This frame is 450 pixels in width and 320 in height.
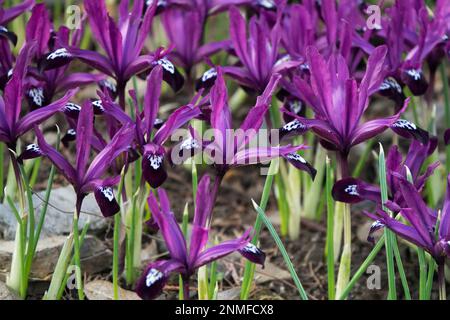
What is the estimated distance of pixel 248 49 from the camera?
3.84m

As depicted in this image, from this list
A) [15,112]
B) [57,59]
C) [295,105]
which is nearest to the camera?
[15,112]

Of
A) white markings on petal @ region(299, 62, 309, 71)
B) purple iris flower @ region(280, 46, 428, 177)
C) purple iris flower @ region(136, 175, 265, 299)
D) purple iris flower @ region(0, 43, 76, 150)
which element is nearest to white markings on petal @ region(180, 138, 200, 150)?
purple iris flower @ region(136, 175, 265, 299)

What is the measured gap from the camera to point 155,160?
117 inches

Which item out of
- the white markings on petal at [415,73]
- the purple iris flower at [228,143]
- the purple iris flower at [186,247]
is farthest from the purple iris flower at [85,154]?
the white markings on petal at [415,73]

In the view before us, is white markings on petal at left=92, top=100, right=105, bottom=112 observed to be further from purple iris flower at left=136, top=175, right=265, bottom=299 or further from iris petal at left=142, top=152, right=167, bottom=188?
purple iris flower at left=136, top=175, right=265, bottom=299

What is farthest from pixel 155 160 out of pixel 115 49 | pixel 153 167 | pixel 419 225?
pixel 419 225

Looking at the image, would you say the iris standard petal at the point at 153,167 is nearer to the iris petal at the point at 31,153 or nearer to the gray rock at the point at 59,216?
the iris petal at the point at 31,153

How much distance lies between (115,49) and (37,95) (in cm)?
41

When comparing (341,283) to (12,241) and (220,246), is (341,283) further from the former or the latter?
(12,241)

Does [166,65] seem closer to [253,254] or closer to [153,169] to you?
[153,169]

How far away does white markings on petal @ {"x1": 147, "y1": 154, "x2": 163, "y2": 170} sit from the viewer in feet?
9.71

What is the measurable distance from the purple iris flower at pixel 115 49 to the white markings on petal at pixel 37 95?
0.76 ft

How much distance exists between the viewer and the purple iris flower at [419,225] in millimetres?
2816

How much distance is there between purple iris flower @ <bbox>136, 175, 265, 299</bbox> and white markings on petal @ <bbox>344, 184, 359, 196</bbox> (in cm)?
54
